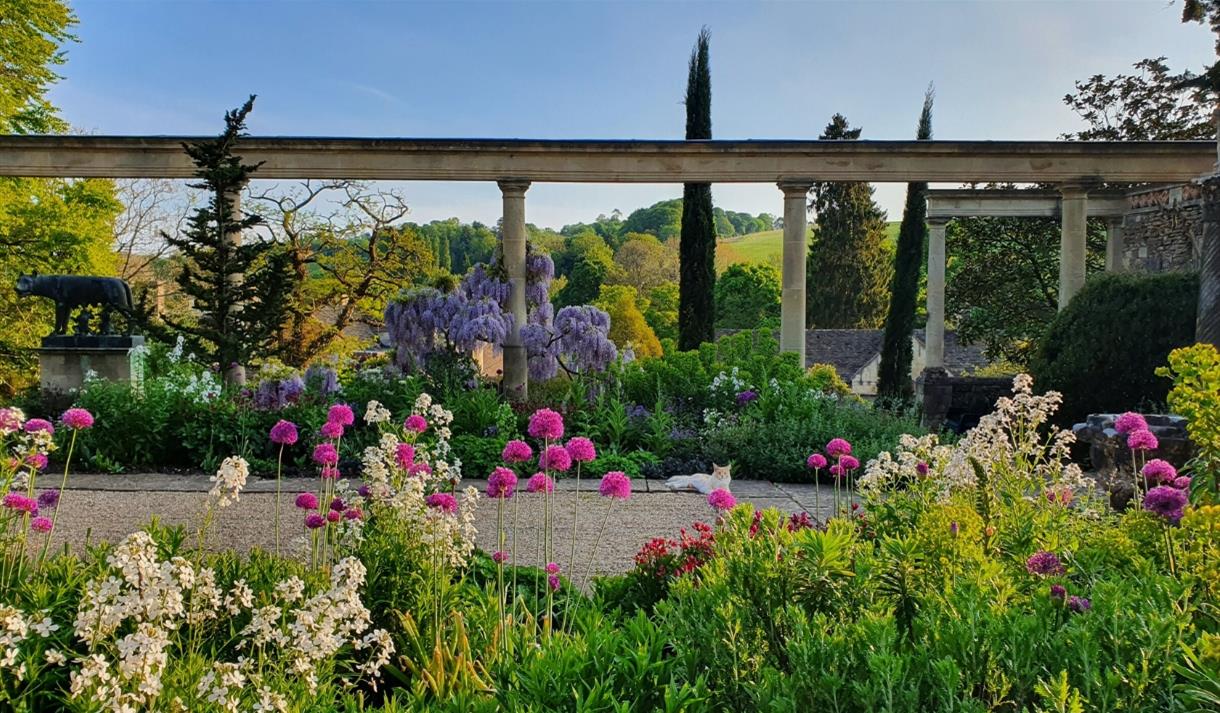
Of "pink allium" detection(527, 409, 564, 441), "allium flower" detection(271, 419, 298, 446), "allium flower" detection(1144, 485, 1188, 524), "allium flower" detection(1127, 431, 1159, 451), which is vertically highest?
"pink allium" detection(527, 409, 564, 441)

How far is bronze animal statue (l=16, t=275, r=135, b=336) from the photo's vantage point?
8.55 meters

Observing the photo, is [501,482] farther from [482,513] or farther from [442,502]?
[482,513]

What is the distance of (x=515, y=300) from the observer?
10.3m

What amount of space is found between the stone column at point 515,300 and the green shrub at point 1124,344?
22.4 feet

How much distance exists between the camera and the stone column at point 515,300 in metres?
10.3

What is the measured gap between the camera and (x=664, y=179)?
11.2m

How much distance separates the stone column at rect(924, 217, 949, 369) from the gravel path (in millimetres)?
10416

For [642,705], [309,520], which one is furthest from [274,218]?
[642,705]

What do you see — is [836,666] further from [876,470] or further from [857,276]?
[857,276]

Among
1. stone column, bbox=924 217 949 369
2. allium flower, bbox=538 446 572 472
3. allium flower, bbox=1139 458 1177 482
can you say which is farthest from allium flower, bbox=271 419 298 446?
stone column, bbox=924 217 949 369

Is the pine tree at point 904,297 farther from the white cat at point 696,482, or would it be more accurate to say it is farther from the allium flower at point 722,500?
the allium flower at point 722,500

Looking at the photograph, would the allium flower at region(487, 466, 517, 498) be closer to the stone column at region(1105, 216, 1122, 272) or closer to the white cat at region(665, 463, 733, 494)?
the white cat at region(665, 463, 733, 494)

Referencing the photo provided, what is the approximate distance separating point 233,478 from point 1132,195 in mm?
16419

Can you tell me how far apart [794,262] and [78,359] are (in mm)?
9051
